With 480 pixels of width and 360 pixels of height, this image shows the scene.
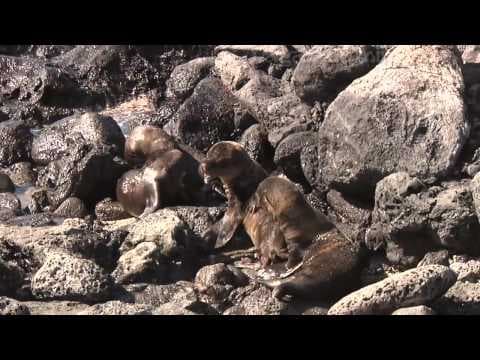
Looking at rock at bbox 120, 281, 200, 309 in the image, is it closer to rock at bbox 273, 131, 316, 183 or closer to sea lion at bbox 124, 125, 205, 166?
rock at bbox 273, 131, 316, 183

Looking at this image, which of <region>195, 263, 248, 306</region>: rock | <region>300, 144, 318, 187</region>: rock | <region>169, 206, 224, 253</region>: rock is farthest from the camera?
<region>300, 144, 318, 187</region>: rock

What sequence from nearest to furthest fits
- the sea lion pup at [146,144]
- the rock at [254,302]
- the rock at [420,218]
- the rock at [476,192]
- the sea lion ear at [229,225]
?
the rock at [254,302]
the rock at [476,192]
the rock at [420,218]
the sea lion ear at [229,225]
the sea lion pup at [146,144]

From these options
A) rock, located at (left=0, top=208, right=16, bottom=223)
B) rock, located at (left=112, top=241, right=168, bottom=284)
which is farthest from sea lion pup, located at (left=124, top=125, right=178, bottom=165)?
rock, located at (left=112, top=241, right=168, bottom=284)

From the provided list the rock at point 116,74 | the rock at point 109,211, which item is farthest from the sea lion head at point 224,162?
Answer: the rock at point 116,74

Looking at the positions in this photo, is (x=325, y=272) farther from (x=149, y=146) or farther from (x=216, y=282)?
(x=149, y=146)

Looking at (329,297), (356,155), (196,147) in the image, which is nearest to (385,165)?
(356,155)

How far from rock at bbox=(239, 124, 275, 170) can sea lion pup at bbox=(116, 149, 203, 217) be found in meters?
0.86

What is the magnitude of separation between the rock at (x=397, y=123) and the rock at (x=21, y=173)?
4.28 metres

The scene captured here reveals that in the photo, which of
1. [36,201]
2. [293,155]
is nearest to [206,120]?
[293,155]

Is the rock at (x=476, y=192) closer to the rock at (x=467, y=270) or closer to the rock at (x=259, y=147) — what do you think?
the rock at (x=467, y=270)

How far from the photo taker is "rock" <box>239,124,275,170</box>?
10992mm

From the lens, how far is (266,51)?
42.4ft

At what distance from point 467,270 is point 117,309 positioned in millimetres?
3137

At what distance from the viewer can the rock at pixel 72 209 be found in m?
10.6
